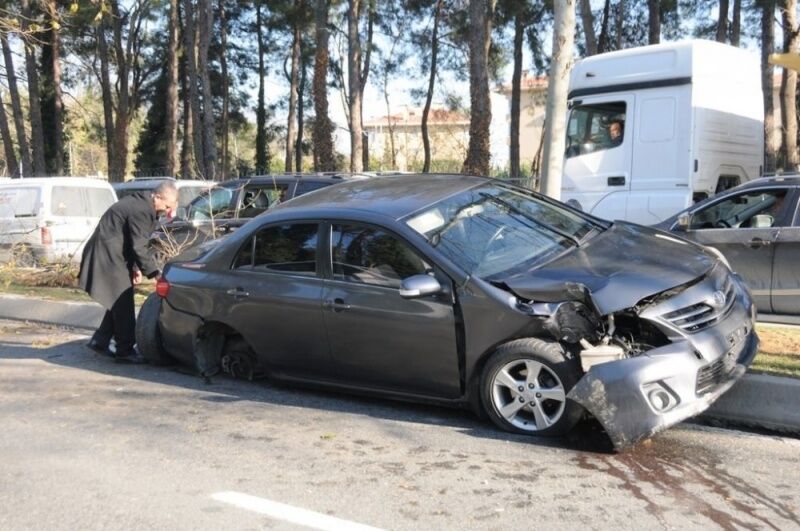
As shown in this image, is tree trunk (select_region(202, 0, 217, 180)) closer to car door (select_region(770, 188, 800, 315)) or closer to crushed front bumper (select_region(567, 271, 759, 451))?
car door (select_region(770, 188, 800, 315))

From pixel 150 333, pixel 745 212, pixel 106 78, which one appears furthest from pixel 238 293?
pixel 106 78

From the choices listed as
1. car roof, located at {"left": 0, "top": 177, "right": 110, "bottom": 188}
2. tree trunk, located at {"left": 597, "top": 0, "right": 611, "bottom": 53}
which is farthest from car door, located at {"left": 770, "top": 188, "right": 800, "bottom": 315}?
tree trunk, located at {"left": 597, "top": 0, "right": 611, "bottom": 53}

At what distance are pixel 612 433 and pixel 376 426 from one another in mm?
1699

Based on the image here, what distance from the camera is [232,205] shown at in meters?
11.4

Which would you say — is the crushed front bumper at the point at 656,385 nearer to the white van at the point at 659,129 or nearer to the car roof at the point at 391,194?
the car roof at the point at 391,194

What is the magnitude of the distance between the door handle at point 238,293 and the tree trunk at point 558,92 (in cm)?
353

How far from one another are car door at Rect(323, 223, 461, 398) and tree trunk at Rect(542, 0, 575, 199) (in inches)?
121

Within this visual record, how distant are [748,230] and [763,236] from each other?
0.16 meters

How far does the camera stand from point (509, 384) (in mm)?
4852

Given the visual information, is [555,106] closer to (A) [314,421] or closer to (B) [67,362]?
(A) [314,421]

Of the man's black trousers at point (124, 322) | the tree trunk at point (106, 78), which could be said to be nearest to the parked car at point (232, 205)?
the man's black trousers at point (124, 322)

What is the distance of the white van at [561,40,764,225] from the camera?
32.8ft

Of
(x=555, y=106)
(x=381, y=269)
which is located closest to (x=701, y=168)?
(x=555, y=106)

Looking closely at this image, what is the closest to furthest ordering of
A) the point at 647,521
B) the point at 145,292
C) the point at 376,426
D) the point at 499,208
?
the point at 647,521
the point at 376,426
the point at 499,208
the point at 145,292
